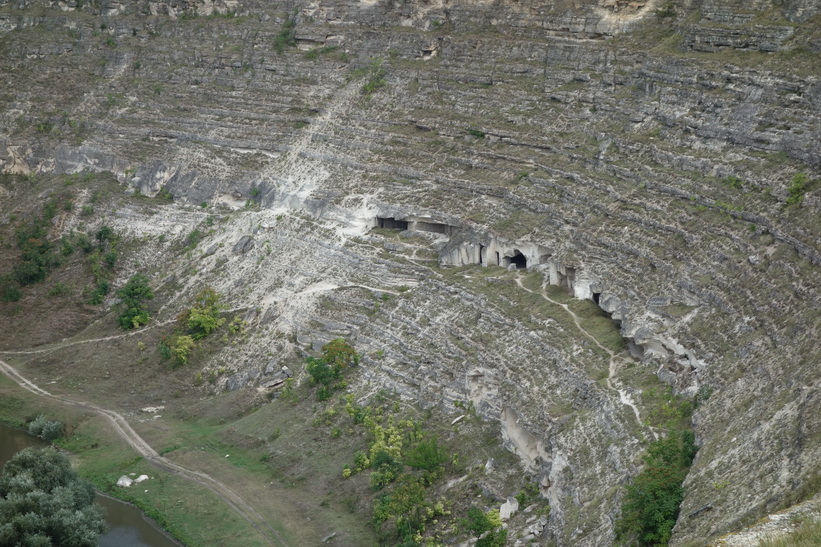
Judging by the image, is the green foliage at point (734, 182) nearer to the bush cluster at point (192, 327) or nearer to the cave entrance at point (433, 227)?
the cave entrance at point (433, 227)

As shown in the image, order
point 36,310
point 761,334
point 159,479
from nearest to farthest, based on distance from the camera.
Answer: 1. point 761,334
2. point 159,479
3. point 36,310

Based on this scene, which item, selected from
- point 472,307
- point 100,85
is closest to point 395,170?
point 472,307

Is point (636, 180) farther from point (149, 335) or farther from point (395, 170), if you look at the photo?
point (149, 335)

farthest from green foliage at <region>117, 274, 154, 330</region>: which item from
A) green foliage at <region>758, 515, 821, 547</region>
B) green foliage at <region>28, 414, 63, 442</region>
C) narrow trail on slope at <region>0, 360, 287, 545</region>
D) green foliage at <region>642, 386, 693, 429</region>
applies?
green foliage at <region>758, 515, 821, 547</region>

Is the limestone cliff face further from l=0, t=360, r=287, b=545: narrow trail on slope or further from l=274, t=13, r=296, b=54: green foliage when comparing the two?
l=0, t=360, r=287, b=545: narrow trail on slope

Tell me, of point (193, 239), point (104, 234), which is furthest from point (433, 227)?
point (104, 234)

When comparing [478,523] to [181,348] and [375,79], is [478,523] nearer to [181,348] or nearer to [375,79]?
[181,348]
